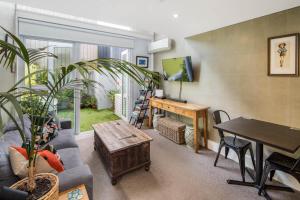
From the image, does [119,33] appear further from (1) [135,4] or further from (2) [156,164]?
(2) [156,164]

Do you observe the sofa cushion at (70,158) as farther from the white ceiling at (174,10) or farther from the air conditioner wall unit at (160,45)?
the air conditioner wall unit at (160,45)

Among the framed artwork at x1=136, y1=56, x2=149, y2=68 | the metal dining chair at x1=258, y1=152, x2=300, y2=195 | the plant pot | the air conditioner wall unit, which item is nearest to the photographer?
the plant pot

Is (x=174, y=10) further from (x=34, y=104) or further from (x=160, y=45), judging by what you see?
(x=34, y=104)

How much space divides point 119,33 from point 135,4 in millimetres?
1173

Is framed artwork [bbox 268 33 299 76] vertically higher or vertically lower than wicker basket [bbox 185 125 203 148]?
higher

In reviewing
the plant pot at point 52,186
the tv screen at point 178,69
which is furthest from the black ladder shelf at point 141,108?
the plant pot at point 52,186

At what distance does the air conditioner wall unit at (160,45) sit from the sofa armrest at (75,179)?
3.28 m

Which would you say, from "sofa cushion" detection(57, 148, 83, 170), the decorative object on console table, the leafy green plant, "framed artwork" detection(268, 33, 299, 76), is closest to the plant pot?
the decorative object on console table

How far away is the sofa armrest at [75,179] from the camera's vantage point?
1.36m

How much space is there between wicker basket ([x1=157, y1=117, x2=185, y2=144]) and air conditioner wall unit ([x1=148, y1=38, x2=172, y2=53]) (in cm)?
176

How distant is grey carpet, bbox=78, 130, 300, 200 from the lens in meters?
1.97

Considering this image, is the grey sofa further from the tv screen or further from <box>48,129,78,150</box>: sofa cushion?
the tv screen

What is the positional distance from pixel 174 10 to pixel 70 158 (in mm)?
2963

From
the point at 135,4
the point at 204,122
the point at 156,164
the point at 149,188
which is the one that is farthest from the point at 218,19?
the point at 149,188
